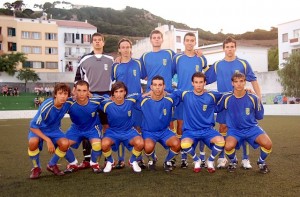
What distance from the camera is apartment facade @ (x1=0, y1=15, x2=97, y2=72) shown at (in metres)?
43.2

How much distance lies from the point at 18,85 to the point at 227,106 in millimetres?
32388

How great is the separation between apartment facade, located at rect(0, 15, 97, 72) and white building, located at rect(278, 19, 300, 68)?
77.1 ft

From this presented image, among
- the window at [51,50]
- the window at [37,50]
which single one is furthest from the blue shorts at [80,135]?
the window at [51,50]

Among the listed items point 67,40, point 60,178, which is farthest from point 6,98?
point 60,178

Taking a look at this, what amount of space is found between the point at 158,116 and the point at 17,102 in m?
24.5

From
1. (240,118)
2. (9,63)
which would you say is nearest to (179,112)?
(240,118)

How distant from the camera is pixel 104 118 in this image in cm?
582

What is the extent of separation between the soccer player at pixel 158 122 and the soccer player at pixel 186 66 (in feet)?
1.11

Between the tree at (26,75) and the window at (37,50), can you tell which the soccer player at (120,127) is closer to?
the tree at (26,75)

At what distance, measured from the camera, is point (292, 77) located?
1096 inches

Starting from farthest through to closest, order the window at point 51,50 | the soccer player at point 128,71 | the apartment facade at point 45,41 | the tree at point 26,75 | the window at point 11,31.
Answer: the window at point 51,50, the apartment facade at point 45,41, the window at point 11,31, the tree at point 26,75, the soccer player at point 128,71

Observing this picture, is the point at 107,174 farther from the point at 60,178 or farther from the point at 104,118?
the point at 104,118

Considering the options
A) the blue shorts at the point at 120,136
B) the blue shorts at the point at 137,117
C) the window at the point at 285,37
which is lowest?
the blue shorts at the point at 120,136

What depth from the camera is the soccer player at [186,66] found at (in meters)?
5.79
